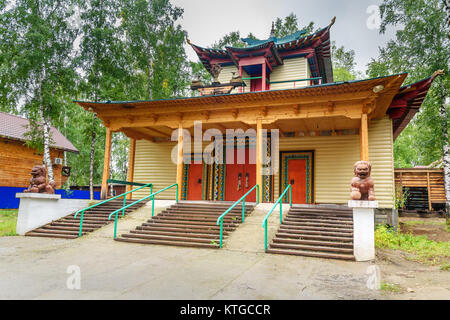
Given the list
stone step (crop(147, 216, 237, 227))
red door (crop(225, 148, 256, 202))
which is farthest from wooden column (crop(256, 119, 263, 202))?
red door (crop(225, 148, 256, 202))

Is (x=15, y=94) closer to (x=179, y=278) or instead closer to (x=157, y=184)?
(x=157, y=184)

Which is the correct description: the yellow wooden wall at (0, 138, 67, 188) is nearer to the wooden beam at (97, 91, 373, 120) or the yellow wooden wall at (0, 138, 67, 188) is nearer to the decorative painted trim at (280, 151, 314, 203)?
the wooden beam at (97, 91, 373, 120)

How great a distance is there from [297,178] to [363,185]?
237 inches

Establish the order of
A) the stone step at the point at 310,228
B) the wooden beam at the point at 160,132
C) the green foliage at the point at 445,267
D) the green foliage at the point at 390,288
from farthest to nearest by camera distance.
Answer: the wooden beam at the point at 160,132 → the stone step at the point at 310,228 → the green foliage at the point at 445,267 → the green foliage at the point at 390,288

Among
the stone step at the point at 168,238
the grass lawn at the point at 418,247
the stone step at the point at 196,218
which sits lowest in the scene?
the grass lawn at the point at 418,247

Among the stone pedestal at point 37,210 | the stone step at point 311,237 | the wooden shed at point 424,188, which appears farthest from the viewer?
the wooden shed at point 424,188

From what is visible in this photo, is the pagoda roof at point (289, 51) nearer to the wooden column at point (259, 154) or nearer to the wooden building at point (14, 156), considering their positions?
the wooden column at point (259, 154)

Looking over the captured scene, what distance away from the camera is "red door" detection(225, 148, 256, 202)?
47.9 ft

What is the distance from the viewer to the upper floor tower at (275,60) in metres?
15.1

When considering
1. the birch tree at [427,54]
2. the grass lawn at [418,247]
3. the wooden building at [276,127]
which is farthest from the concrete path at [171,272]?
the birch tree at [427,54]

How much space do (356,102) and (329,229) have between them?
474 centimetres

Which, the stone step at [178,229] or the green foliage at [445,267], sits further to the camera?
the stone step at [178,229]

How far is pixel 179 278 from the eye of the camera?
5.10 metres

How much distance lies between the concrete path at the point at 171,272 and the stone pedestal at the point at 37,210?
1.64m
